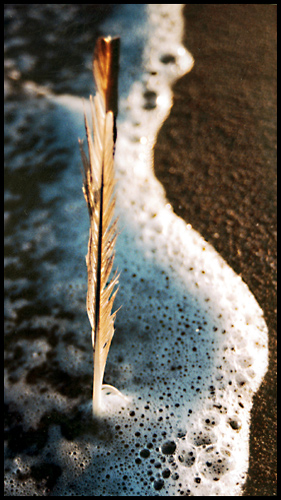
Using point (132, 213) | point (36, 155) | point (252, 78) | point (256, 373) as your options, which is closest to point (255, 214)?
point (132, 213)

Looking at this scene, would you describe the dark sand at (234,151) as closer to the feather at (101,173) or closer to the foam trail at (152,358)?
the foam trail at (152,358)

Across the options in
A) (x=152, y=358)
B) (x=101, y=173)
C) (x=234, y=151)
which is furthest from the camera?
(x=234, y=151)

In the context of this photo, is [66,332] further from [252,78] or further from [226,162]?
[252,78]

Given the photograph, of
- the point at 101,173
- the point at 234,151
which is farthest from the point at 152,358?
the point at 234,151

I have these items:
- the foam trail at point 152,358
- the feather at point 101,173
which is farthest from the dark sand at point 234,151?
the feather at point 101,173

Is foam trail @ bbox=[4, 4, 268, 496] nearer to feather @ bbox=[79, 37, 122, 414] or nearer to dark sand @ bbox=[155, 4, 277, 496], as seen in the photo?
dark sand @ bbox=[155, 4, 277, 496]

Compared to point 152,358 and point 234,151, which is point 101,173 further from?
point 234,151
